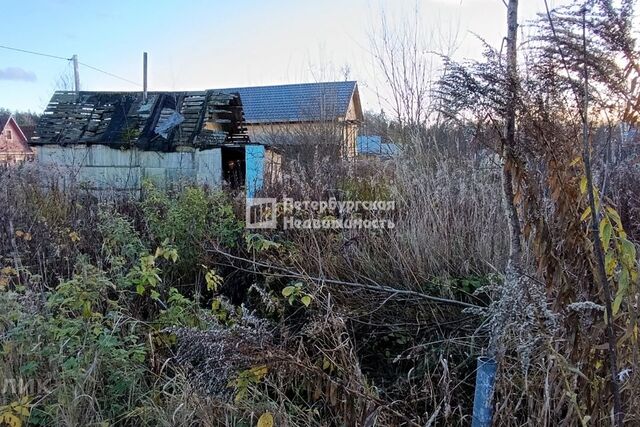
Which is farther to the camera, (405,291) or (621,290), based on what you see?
(405,291)

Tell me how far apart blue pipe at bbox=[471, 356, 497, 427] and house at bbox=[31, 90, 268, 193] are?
7.97 metres

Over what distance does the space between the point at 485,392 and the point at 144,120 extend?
10477 millimetres

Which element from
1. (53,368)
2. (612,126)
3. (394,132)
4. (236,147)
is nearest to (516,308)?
(612,126)

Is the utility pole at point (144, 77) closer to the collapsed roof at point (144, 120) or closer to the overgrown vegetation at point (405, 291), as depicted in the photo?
the collapsed roof at point (144, 120)

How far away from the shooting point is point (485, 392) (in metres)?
1.46

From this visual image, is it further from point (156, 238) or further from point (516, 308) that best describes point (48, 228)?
point (516, 308)

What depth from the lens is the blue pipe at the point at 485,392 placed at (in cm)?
145

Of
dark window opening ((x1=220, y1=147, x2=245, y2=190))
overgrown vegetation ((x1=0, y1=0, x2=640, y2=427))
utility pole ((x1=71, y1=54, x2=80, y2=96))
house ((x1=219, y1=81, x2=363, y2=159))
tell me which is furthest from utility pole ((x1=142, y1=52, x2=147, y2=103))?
utility pole ((x1=71, y1=54, x2=80, y2=96))

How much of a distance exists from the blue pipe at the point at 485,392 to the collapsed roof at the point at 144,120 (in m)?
8.73

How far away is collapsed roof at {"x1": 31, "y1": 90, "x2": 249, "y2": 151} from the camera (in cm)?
982

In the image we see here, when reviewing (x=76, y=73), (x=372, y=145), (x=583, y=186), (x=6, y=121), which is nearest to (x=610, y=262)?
(x=583, y=186)

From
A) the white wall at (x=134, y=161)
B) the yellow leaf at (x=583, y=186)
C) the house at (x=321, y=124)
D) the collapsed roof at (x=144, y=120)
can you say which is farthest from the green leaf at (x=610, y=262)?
the collapsed roof at (x=144, y=120)

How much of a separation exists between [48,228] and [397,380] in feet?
9.93

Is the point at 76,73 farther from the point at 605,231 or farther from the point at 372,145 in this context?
the point at 605,231
